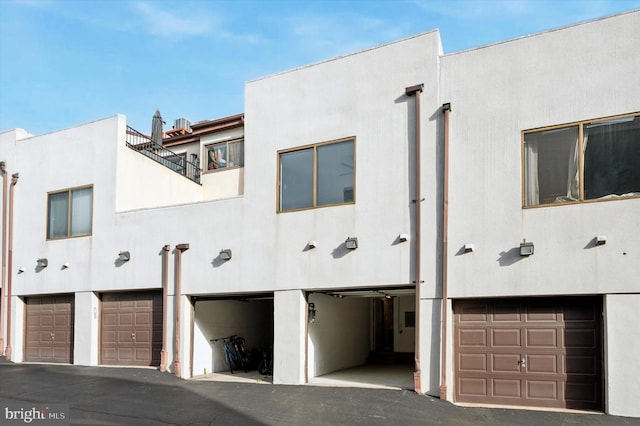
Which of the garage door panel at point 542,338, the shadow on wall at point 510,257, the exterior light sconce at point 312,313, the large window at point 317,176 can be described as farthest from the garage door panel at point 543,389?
the large window at point 317,176

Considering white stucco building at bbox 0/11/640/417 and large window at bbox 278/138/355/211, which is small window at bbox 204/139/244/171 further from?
large window at bbox 278/138/355/211

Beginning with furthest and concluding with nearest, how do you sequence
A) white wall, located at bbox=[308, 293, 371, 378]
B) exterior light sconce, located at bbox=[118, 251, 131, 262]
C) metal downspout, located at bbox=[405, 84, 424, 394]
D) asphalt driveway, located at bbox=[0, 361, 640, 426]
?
1. exterior light sconce, located at bbox=[118, 251, 131, 262]
2. white wall, located at bbox=[308, 293, 371, 378]
3. metal downspout, located at bbox=[405, 84, 424, 394]
4. asphalt driveway, located at bbox=[0, 361, 640, 426]

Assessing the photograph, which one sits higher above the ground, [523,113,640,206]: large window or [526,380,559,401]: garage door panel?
[523,113,640,206]: large window

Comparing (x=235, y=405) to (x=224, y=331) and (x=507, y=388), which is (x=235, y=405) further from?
(x=507, y=388)

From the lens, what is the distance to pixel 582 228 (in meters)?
10.1

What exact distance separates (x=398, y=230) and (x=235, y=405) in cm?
455

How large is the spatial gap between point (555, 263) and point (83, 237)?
12072mm

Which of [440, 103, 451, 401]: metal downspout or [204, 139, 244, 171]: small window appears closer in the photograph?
[440, 103, 451, 401]: metal downspout

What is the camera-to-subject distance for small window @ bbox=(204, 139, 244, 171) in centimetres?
1778

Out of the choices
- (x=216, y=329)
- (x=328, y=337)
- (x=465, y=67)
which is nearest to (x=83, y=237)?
(x=216, y=329)

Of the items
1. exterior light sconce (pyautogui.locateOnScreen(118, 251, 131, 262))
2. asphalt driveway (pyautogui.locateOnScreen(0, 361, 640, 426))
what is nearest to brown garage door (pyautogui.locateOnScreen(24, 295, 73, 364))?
exterior light sconce (pyautogui.locateOnScreen(118, 251, 131, 262))

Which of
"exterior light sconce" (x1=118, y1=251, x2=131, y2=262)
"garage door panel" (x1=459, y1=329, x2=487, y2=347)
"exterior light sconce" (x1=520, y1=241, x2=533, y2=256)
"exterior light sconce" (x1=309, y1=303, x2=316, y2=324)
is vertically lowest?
"garage door panel" (x1=459, y1=329, x2=487, y2=347)

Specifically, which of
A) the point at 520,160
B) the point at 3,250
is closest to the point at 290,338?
the point at 520,160

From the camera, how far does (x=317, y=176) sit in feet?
42.1
